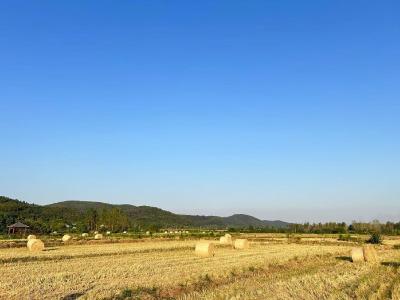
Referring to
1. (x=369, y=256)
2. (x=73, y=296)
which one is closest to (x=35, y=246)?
(x=73, y=296)

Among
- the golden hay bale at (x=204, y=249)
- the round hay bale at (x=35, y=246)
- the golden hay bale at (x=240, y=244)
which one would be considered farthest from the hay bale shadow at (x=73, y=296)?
the golden hay bale at (x=240, y=244)

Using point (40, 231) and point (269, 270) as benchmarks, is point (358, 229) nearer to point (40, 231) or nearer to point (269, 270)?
point (40, 231)

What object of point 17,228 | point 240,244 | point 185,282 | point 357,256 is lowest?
point 185,282

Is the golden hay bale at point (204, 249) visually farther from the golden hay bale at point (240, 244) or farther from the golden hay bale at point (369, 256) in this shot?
the golden hay bale at point (369, 256)

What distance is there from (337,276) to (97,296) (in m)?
10.5

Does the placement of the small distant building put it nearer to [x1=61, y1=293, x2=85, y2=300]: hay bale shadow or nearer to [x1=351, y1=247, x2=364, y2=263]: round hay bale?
[x1=351, y1=247, x2=364, y2=263]: round hay bale

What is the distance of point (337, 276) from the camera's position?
68.8ft

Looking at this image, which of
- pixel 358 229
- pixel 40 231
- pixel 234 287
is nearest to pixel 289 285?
pixel 234 287

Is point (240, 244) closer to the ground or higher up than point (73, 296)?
higher up

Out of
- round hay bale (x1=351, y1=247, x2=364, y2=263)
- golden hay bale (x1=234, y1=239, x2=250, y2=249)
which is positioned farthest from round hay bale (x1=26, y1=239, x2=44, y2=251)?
round hay bale (x1=351, y1=247, x2=364, y2=263)

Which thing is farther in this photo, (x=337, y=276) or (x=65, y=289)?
(x=337, y=276)

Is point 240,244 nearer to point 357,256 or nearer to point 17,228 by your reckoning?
point 357,256

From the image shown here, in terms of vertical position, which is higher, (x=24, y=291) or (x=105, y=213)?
(x=105, y=213)

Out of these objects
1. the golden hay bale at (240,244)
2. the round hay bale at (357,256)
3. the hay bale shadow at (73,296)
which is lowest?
the hay bale shadow at (73,296)
